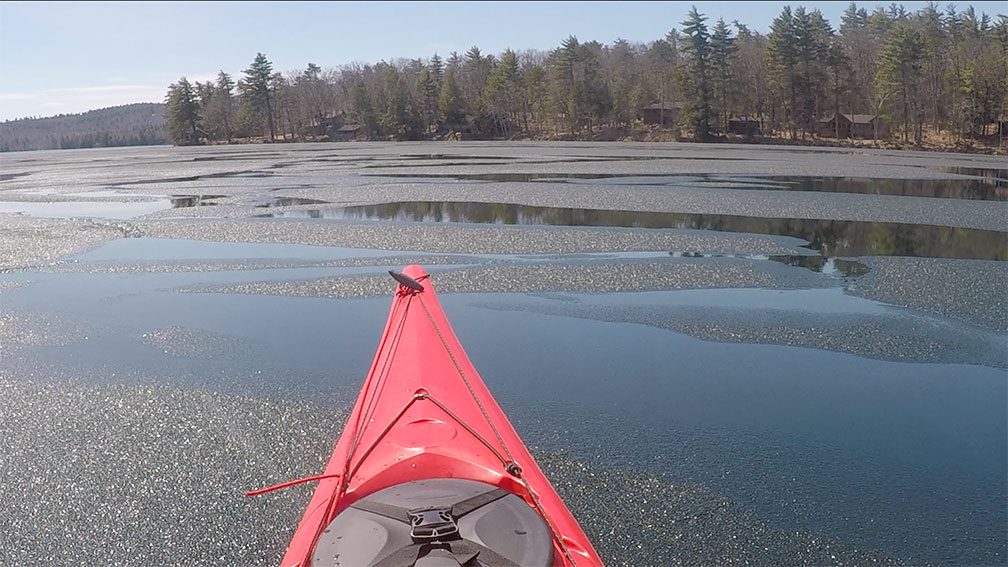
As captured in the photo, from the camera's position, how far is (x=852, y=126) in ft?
151

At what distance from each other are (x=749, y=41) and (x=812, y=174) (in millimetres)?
59291

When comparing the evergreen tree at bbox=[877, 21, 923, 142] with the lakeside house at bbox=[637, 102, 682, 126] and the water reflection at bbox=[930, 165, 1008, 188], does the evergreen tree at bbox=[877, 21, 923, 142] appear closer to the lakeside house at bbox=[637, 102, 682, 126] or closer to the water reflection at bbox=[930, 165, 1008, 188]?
the lakeside house at bbox=[637, 102, 682, 126]

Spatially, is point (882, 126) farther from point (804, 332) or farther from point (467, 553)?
point (467, 553)

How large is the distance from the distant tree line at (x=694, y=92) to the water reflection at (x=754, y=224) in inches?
1340

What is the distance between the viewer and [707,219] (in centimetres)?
1300

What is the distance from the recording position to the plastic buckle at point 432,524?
2125 millimetres

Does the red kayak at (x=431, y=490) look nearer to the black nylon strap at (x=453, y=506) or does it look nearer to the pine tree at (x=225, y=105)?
the black nylon strap at (x=453, y=506)

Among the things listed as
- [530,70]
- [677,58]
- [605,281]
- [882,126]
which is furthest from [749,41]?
[605,281]

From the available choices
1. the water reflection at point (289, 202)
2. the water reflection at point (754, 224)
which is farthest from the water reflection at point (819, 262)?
the water reflection at point (289, 202)

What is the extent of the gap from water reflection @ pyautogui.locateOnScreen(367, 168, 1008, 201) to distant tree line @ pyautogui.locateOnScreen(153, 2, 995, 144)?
23974 millimetres

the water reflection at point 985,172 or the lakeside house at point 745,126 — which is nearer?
the water reflection at point 985,172

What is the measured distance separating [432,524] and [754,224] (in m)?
11.3

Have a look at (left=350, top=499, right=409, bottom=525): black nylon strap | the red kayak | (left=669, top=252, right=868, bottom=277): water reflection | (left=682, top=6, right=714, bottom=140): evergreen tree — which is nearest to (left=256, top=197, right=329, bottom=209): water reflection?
(left=669, top=252, right=868, bottom=277): water reflection

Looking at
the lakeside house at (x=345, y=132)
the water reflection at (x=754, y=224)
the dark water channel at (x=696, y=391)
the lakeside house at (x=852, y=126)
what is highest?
the lakeside house at (x=345, y=132)
